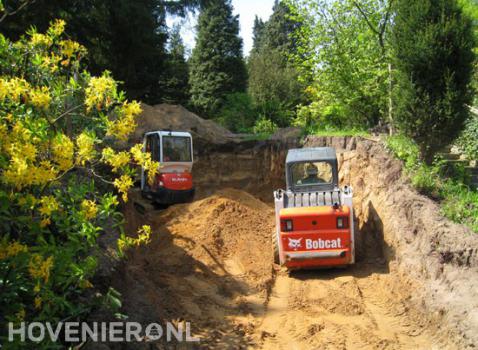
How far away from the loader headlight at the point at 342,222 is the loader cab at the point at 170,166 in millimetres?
6917

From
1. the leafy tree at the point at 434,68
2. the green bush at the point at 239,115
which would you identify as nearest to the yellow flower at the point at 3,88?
the leafy tree at the point at 434,68

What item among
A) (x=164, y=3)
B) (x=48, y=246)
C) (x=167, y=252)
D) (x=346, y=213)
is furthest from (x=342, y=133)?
(x=48, y=246)

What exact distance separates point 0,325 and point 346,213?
623 cm

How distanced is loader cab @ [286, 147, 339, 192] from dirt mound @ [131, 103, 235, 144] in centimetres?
975

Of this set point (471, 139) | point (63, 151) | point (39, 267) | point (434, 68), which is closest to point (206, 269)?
point (434, 68)

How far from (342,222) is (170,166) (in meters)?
7.13

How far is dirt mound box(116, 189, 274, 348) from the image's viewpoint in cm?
631

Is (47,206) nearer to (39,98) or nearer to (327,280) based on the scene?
(39,98)

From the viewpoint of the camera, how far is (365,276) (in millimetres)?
8398

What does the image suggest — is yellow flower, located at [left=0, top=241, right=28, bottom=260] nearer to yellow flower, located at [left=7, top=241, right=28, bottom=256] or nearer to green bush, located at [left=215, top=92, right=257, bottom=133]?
yellow flower, located at [left=7, top=241, right=28, bottom=256]

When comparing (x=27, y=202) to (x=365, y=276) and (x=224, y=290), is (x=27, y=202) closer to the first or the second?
(x=224, y=290)

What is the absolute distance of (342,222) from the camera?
823 cm

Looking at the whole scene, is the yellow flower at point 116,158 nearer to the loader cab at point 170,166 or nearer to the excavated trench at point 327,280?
the excavated trench at point 327,280

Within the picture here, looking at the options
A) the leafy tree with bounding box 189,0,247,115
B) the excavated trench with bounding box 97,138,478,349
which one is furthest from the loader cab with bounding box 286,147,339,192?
the leafy tree with bounding box 189,0,247,115
